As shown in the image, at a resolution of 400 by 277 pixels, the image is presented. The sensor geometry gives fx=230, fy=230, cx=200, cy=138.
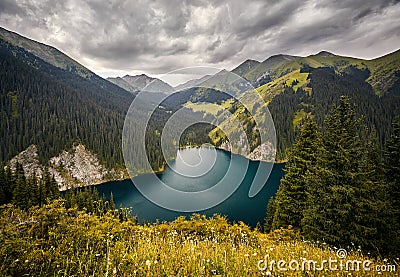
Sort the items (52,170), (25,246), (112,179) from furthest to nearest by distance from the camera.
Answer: (112,179) < (52,170) < (25,246)

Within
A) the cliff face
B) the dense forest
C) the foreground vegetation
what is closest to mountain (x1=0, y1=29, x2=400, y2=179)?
the cliff face

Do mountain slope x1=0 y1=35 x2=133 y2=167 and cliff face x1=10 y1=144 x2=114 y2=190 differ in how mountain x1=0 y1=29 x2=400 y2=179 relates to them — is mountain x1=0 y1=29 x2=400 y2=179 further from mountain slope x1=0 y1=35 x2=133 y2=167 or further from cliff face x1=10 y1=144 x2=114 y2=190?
cliff face x1=10 y1=144 x2=114 y2=190

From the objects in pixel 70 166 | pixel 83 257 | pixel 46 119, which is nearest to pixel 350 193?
pixel 83 257

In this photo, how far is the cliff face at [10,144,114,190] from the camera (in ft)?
356

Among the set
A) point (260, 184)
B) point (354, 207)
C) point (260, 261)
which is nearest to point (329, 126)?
point (354, 207)

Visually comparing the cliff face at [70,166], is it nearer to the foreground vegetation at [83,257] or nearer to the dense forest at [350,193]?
the dense forest at [350,193]

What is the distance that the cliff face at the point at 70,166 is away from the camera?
356 ft

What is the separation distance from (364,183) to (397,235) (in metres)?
4.35

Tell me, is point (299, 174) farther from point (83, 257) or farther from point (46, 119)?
point (46, 119)

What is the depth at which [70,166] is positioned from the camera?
114 meters

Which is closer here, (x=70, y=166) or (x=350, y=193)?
(x=350, y=193)

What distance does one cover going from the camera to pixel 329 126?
1694 cm

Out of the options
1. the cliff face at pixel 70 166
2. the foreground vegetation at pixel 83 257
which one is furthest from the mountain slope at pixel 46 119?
the foreground vegetation at pixel 83 257

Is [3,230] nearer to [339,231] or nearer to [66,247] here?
[66,247]
